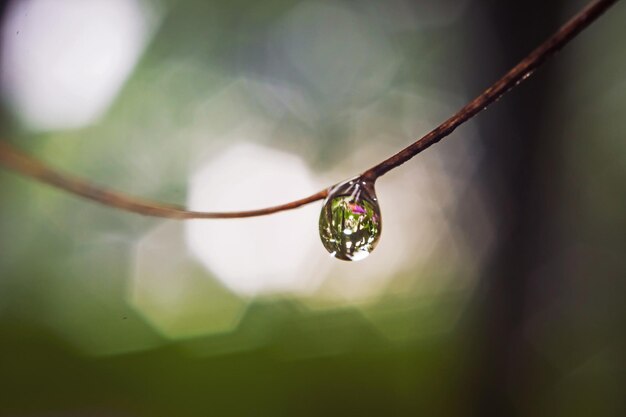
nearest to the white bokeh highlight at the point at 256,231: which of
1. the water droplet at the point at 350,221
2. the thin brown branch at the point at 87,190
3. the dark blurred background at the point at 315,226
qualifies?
the dark blurred background at the point at 315,226

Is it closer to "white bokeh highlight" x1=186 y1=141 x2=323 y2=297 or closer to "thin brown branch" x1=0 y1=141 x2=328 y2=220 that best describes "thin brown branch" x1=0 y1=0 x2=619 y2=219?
"thin brown branch" x1=0 y1=141 x2=328 y2=220

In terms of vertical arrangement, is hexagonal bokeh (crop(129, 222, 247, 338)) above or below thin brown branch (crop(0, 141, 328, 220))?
above

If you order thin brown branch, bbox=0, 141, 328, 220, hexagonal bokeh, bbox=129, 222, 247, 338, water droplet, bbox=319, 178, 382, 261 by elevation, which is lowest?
thin brown branch, bbox=0, 141, 328, 220

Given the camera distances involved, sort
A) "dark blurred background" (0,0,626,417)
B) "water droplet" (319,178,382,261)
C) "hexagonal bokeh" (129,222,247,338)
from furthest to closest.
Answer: "hexagonal bokeh" (129,222,247,338) < "dark blurred background" (0,0,626,417) < "water droplet" (319,178,382,261)

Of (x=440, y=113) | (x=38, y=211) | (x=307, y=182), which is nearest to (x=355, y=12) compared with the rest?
(x=440, y=113)

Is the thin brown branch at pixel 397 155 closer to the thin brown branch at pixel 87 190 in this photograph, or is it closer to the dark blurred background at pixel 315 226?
the thin brown branch at pixel 87 190

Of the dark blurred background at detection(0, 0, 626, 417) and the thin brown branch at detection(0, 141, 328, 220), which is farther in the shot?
the dark blurred background at detection(0, 0, 626, 417)

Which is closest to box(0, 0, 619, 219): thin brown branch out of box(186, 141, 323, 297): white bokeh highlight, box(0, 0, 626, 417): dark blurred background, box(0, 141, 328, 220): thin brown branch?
box(0, 141, 328, 220): thin brown branch
